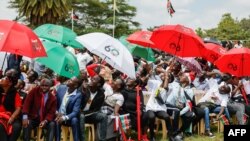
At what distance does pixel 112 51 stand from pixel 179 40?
7.07ft

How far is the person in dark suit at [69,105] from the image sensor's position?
811 centimetres

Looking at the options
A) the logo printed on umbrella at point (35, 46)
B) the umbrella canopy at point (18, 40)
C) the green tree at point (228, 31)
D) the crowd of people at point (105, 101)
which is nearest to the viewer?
the umbrella canopy at point (18, 40)

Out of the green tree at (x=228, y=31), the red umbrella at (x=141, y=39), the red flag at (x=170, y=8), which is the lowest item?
the red umbrella at (x=141, y=39)

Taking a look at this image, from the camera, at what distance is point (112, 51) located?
8961mm

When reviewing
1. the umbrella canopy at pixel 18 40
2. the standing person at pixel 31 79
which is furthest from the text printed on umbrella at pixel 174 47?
the umbrella canopy at pixel 18 40

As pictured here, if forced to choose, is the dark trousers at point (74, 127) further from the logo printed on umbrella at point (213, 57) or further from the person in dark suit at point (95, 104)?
the logo printed on umbrella at point (213, 57)

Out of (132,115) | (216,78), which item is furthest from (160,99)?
(216,78)

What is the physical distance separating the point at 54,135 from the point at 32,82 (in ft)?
4.40

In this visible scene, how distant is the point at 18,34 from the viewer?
7.11m

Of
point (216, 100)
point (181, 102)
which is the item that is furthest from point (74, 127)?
point (216, 100)

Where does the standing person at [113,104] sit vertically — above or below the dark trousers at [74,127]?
above

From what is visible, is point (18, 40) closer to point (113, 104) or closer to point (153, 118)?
point (113, 104)

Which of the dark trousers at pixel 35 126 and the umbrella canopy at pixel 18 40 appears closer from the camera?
the umbrella canopy at pixel 18 40

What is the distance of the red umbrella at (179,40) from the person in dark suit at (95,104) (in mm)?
A: 2465
